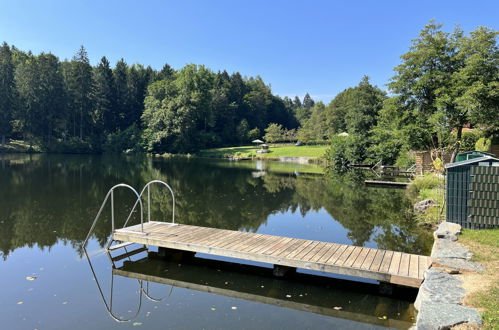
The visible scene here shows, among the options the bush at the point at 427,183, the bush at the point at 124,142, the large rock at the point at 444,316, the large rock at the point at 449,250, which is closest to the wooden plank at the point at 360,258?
the large rock at the point at 449,250

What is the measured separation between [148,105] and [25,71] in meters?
21.0

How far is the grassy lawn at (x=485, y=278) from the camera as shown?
16.1 feet

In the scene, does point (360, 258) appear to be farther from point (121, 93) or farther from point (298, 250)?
point (121, 93)

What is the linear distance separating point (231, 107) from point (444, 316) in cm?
7848

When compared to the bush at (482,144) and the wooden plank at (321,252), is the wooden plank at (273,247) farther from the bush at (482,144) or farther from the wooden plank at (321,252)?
the bush at (482,144)

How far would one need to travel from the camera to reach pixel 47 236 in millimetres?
11062

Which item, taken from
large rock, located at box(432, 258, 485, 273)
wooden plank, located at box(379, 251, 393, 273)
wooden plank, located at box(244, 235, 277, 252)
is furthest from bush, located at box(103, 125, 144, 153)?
large rock, located at box(432, 258, 485, 273)

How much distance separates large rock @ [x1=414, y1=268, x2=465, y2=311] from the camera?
542cm

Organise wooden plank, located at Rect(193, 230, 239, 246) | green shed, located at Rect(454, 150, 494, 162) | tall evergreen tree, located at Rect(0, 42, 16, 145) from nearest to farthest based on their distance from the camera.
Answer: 1. wooden plank, located at Rect(193, 230, 239, 246)
2. green shed, located at Rect(454, 150, 494, 162)
3. tall evergreen tree, located at Rect(0, 42, 16, 145)

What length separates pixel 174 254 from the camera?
9383 millimetres

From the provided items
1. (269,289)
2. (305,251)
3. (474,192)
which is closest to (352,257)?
(305,251)

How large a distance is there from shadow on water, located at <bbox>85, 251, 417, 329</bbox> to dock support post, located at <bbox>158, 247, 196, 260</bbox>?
6.3 inches

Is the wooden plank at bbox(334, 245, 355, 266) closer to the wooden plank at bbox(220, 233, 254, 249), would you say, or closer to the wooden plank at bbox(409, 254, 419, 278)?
the wooden plank at bbox(409, 254, 419, 278)

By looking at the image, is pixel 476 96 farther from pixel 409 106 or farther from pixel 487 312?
pixel 487 312
